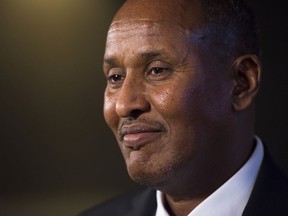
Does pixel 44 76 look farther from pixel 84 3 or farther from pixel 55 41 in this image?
pixel 84 3

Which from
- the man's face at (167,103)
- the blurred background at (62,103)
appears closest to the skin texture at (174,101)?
the man's face at (167,103)

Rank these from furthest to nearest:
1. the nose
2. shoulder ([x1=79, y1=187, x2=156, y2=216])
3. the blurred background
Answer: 1. the blurred background
2. shoulder ([x1=79, y1=187, x2=156, y2=216])
3. the nose

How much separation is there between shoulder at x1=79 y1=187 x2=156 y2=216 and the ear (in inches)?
11.4

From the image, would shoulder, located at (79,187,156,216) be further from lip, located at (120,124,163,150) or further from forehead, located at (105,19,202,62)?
forehead, located at (105,19,202,62)

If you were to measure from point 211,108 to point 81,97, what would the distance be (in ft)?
2.14

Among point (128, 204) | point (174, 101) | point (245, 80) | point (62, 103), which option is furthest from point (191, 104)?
point (62, 103)

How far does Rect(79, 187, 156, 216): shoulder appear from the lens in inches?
45.6

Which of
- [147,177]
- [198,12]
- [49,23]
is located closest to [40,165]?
[49,23]

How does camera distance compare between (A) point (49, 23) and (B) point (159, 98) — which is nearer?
(B) point (159, 98)

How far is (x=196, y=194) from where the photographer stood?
1010 mm

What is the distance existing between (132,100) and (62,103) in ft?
2.07

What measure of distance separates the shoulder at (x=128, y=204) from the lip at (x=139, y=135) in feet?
0.73

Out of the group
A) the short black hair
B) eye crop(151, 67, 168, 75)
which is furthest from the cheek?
the short black hair

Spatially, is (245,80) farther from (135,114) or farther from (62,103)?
(62,103)
